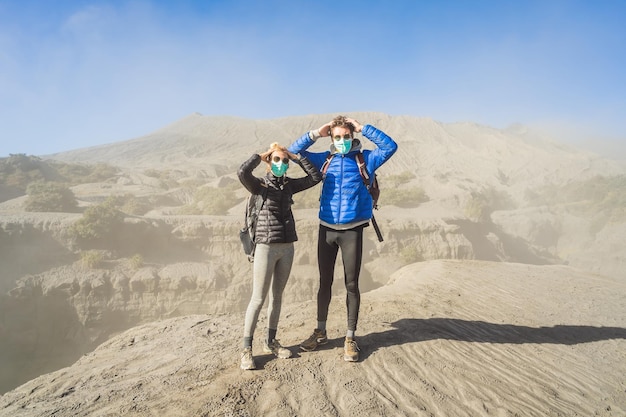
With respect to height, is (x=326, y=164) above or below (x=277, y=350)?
above

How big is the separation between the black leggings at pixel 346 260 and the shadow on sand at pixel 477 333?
65 cm

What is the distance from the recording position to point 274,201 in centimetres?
316

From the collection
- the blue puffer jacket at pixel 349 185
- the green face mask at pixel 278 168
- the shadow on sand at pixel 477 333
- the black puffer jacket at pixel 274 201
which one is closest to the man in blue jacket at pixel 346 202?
the blue puffer jacket at pixel 349 185

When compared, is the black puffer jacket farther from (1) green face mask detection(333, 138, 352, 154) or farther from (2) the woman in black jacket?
(1) green face mask detection(333, 138, 352, 154)

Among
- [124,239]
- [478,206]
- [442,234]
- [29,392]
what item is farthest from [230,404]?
[478,206]

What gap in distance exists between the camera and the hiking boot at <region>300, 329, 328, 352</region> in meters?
3.59

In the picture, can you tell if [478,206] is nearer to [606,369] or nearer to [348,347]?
[606,369]

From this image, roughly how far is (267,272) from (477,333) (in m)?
3.46

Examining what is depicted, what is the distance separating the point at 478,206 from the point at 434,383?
837 inches

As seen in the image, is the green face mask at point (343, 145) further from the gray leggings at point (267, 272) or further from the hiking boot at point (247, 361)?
the hiking boot at point (247, 361)

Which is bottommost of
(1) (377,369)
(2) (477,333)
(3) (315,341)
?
(2) (477,333)

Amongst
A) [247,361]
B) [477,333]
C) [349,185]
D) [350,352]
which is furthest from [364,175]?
[477,333]

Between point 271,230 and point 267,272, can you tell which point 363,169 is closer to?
point 271,230

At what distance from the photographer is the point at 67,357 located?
428 inches
